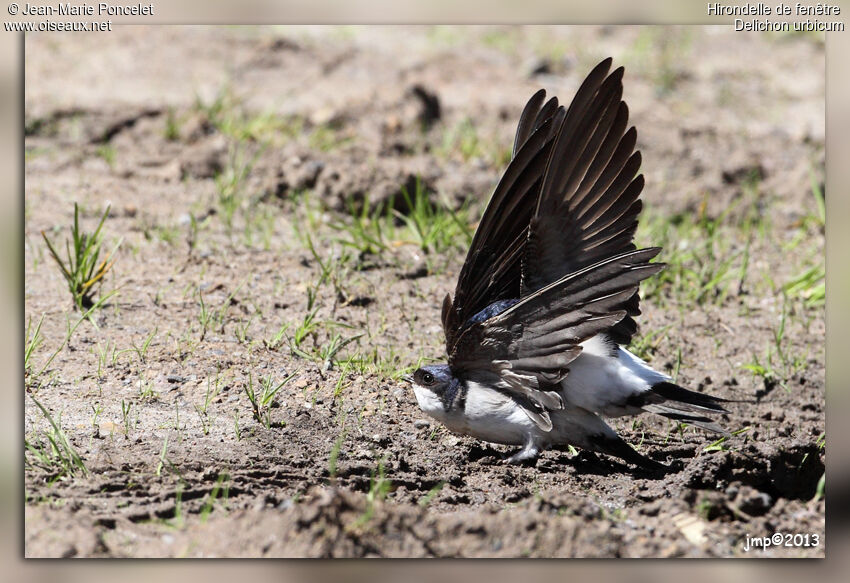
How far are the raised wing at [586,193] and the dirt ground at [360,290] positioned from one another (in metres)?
0.85

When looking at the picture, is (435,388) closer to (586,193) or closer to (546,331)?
(546,331)

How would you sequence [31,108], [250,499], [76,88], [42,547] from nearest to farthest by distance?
[42,547] < [250,499] < [31,108] < [76,88]

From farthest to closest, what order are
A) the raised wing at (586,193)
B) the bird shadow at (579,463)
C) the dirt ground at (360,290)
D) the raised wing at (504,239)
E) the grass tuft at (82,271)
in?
the grass tuft at (82,271) → the bird shadow at (579,463) → the raised wing at (504,239) → the raised wing at (586,193) → the dirt ground at (360,290)

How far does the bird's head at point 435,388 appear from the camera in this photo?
12.0ft

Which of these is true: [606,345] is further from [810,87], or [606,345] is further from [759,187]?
[810,87]

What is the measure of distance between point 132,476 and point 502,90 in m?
4.55

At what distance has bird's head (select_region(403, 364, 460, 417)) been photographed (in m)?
3.67

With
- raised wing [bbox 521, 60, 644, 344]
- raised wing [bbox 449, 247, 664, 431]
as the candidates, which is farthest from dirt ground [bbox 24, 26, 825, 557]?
raised wing [bbox 521, 60, 644, 344]

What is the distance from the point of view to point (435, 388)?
146 inches

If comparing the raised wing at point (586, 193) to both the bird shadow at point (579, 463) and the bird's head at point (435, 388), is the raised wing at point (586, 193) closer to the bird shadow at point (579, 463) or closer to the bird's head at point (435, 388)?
the bird's head at point (435, 388)

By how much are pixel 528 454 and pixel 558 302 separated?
638mm

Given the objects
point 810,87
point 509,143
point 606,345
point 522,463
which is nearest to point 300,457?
point 522,463

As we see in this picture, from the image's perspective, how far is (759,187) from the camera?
19.8ft

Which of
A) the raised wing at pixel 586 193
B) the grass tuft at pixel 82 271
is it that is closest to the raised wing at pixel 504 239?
the raised wing at pixel 586 193
